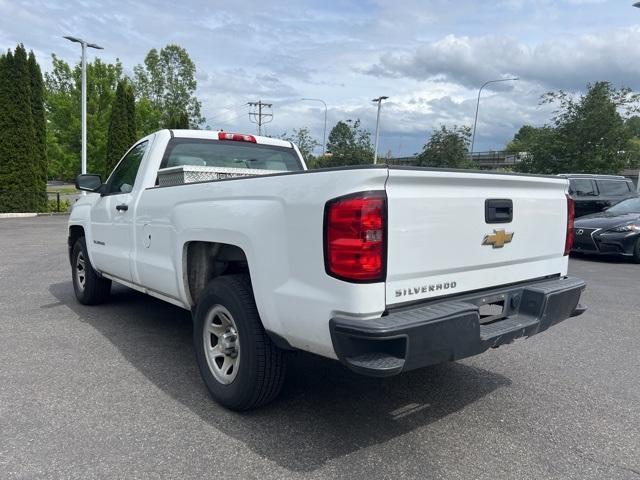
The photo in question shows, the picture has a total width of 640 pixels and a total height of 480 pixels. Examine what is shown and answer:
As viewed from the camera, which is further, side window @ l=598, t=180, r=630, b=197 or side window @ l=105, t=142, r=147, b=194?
side window @ l=598, t=180, r=630, b=197

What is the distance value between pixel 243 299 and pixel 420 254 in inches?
42.9

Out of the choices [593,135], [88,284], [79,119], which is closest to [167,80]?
[79,119]

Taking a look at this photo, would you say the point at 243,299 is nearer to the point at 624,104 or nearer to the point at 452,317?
the point at 452,317

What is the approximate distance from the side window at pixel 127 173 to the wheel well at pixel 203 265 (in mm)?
1452

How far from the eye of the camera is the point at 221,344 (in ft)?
11.0

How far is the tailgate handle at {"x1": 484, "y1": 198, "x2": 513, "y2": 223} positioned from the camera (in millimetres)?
3030

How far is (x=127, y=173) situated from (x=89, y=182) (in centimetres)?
63

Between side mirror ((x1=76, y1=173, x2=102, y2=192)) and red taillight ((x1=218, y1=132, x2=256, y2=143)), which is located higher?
red taillight ((x1=218, y1=132, x2=256, y2=143))

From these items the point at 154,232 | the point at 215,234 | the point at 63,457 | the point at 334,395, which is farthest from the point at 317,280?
the point at 154,232

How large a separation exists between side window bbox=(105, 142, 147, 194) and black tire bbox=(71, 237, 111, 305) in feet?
3.14

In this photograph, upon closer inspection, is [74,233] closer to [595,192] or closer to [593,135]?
[595,192]

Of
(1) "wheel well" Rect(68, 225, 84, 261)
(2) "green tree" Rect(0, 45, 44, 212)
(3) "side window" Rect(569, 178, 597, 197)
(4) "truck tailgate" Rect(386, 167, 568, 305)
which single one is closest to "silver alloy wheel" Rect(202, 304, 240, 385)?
(4) "truck tailgate" Rect(386, 167, 568, 305)

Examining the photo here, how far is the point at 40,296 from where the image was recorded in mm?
6508

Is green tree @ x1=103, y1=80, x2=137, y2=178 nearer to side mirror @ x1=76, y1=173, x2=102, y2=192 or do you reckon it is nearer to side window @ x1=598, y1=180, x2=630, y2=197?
side window @ x1=598, y1=180, x2=630, y2=197
